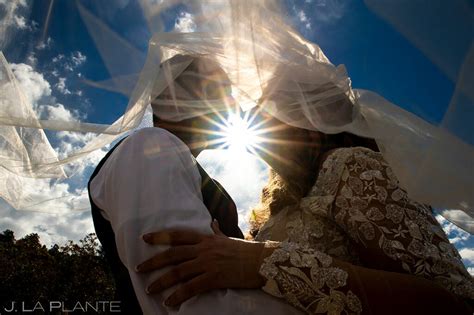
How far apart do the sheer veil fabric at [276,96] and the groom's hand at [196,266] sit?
77cm

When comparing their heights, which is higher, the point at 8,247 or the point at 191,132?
the point at 191,132

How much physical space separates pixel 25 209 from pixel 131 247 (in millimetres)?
1703

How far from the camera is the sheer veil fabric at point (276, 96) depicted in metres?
1.36

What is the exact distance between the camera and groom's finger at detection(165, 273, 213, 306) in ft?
4.08

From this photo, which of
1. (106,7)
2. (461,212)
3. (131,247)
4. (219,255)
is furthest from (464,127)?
(106,7)

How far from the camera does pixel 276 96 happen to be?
199cm

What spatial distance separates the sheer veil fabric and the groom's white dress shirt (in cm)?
46

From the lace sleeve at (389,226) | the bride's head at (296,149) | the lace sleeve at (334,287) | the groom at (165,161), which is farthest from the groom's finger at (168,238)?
the bride's head at (296,149)

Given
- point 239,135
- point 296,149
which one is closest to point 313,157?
point 296,149

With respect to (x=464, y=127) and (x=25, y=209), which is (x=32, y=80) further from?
(x=464, y=127)

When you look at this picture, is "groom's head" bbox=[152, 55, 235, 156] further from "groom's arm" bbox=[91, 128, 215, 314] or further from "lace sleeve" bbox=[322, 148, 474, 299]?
"lace sleeve" bbox=[322, 148, 474, 299]

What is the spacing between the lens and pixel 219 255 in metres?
1.35

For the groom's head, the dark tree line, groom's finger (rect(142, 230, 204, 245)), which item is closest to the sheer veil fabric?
the groom's head

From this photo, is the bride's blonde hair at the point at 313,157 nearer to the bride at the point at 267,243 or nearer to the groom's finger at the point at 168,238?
the bride at the point at 267,243
